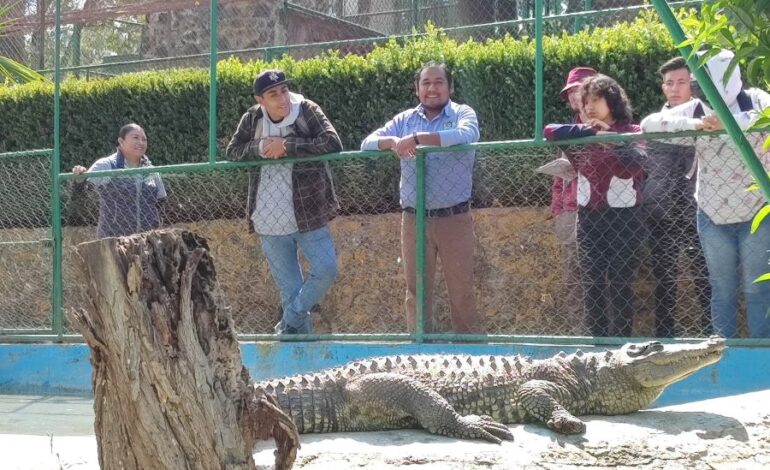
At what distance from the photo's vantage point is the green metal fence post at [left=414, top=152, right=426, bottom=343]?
6672mm

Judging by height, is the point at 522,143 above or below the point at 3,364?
above

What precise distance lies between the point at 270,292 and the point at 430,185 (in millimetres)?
1791

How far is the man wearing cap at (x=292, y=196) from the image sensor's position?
702 centimetres

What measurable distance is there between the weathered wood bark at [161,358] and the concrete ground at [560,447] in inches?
21.3

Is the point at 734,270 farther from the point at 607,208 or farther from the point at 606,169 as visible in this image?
the point at 606,169

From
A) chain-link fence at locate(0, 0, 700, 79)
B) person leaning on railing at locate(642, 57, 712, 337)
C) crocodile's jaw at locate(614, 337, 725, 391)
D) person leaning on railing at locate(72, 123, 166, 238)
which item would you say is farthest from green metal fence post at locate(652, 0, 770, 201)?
chain-link fence at locate(0, 0, 700, 79)

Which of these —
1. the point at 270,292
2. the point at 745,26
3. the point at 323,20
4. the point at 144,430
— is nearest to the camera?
the point at 745,26

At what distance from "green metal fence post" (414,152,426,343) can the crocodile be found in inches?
52.8

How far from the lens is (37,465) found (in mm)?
4297

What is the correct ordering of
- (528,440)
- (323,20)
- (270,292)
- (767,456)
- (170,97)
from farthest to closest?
(323,20)
(170,97)
(270,292)
(528,440)
(767,456)

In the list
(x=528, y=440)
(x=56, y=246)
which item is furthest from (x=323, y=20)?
(x=528, y=440)

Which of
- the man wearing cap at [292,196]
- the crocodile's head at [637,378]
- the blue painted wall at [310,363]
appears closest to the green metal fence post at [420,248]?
the blue painted wall at [310,363]

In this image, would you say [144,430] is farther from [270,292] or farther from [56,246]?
[56,246]

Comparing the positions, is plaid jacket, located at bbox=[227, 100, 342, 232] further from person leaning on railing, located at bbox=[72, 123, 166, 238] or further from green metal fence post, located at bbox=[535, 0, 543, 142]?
green metal fence post, located at bbox=[535, 0, 543, 142]
